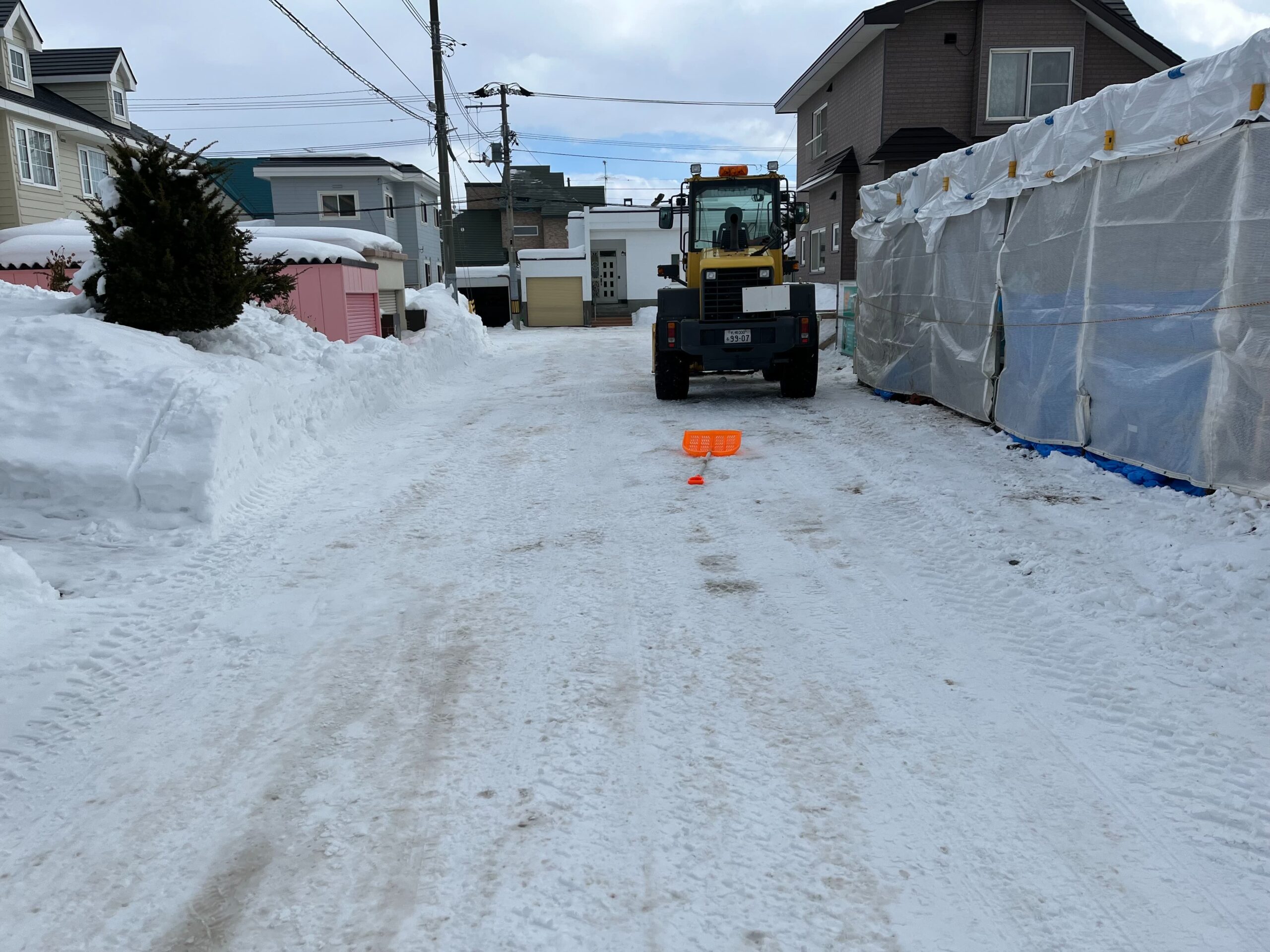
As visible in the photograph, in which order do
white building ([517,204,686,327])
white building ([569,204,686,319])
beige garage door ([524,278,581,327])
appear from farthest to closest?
1. white building ([569,204,686,319])
2. beige garage door ([524,278,581,327])
3. white building ([517,204,686,327])

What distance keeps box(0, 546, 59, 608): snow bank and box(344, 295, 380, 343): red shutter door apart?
12.9m

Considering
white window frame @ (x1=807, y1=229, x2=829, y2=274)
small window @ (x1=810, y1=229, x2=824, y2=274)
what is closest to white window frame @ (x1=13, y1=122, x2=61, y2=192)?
white window frame @ (x1=807, y1=229, x2=829, y2=274)

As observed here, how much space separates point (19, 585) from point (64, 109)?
2369 cm

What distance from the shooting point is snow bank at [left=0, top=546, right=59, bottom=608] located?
4.86 metres

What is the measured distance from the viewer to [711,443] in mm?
9148

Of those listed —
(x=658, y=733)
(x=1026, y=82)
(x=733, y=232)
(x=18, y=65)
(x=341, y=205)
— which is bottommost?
(x=658, y=733)

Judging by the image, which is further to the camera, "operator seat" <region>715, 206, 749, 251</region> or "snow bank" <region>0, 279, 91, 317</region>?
"operator seat" <region>715, 206, 749, 251</region>

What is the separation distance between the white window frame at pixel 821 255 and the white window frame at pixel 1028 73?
18.2 ft

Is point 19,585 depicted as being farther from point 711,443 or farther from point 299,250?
point 299,250

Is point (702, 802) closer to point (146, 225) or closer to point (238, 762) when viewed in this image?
point (238, 762)

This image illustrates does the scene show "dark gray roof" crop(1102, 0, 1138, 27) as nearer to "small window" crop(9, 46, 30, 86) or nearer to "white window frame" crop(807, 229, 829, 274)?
"white window frame" crop(807, 229, 829, 274)

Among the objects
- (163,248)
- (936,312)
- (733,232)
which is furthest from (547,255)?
(163,248)

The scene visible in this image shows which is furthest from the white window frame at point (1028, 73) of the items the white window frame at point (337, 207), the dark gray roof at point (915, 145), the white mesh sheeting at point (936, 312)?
the white window frame at point (337, 207)

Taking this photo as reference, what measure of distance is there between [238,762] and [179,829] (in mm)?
419
